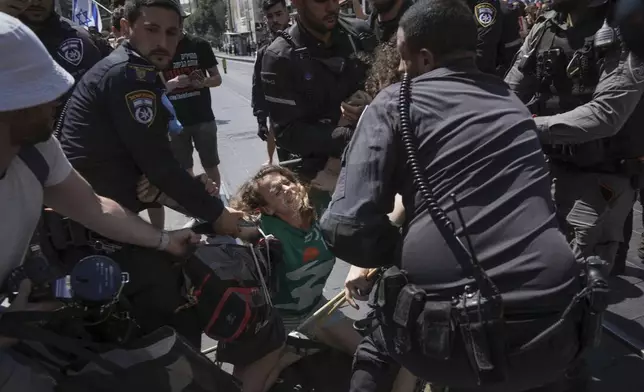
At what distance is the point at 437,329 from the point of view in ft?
5.65

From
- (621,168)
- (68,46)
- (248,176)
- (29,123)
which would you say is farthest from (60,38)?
(621,168)

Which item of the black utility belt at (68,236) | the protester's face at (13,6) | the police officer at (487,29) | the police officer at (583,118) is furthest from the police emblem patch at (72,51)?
the police officer at (583,118)

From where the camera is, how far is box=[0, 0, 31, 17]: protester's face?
3.43 meters

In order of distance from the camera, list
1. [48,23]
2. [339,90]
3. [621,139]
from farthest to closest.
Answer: [48,23] → [339,90] → [621,139]

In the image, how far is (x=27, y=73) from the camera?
1.61 metres

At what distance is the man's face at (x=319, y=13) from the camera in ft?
10.3

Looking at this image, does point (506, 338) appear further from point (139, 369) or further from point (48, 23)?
point (48, 23)

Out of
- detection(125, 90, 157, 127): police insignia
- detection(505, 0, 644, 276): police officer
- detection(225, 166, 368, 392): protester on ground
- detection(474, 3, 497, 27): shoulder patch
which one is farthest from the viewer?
detection(474, 3, 497, 27): shoulder patch

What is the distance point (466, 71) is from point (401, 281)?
0.67m

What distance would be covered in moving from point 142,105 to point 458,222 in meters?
1.26

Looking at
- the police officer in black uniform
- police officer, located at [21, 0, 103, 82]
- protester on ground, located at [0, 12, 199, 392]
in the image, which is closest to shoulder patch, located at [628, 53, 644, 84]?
the police officer in black uniform

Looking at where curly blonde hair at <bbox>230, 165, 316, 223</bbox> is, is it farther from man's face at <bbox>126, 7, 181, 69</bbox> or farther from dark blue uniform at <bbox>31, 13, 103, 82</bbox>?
dark blue uniform at <bbox>31, 13, 103, 82</bbox>

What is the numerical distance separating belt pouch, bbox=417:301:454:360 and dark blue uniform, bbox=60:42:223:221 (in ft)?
3.56

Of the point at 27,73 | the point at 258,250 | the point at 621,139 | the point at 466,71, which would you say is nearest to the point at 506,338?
the point at 466,71
